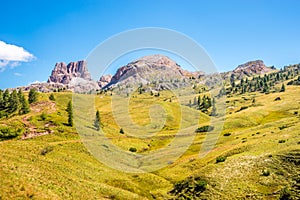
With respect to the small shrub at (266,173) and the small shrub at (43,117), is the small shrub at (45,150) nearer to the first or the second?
the small shrub at (43,117)

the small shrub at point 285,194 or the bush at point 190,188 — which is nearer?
the small shrub at point 285,194

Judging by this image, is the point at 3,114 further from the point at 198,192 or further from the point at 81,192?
the point at 198,192

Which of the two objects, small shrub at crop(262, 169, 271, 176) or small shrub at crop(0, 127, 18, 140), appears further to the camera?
small shrub at crop(0, 127, 18, 140)

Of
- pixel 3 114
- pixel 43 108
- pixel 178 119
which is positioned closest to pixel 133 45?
pixel 43 108

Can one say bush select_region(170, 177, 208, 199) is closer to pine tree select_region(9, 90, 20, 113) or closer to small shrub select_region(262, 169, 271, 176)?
small shrub select_region(262, 169, 271, 176)

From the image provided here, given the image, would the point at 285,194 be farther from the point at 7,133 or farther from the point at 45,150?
the point at 7,133

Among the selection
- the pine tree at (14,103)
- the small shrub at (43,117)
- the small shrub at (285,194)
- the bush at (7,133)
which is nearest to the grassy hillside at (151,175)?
the small shrub at (285,194)

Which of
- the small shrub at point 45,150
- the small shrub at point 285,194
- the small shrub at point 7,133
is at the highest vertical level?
the small shrub at point 7,133

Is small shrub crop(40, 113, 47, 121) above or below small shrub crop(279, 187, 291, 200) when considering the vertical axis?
above

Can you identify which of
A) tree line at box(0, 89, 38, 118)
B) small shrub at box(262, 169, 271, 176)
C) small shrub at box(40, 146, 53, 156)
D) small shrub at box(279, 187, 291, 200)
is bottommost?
small shrub at box(279, 187, 291, 200)

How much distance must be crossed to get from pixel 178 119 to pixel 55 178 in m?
153

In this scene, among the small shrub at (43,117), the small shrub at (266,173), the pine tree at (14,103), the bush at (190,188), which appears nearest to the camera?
the bush at (190,188)

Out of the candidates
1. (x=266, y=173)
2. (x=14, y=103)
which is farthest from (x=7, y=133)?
(x=266, y=173)

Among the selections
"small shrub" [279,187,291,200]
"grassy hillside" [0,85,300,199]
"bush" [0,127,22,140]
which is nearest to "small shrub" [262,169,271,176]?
"grassy hillside" [0,85,300,199]
